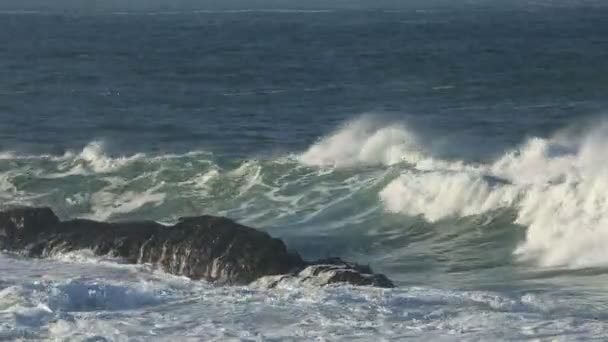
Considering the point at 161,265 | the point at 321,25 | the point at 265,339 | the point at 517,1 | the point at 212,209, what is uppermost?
the point at 517,1

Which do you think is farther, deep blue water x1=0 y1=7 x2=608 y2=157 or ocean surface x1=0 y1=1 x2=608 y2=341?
deep blue water x1=0 y1=7 x2=608 y2=157

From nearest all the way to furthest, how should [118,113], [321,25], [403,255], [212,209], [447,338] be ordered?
[447,338] < [403,255] < [212,209] < [118,113] < [321,25]

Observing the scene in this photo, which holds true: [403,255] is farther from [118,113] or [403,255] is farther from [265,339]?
[118,113]

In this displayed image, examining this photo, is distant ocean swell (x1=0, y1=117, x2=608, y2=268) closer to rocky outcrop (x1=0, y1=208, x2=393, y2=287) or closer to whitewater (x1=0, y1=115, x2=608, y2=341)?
whitewater (x1=0, y1=115, x2=608, y2=341)

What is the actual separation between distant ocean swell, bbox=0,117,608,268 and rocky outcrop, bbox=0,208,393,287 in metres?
3.90

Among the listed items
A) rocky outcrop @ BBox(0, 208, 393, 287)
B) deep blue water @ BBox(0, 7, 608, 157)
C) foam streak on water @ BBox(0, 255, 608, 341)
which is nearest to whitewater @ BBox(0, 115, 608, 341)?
foam streak on water @ BBox(0, 255, 608, 341)

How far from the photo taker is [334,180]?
1151 inches

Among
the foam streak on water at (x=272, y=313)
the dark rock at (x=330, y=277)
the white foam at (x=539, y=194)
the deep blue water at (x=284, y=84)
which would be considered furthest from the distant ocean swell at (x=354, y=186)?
the foam streak on water at (x=272, y=313)

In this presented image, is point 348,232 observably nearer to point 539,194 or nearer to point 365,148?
point 539,194

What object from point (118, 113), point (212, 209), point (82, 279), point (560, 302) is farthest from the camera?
point (118, 113)

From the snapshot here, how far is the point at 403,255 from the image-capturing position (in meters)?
22.8

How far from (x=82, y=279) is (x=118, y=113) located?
984 inches

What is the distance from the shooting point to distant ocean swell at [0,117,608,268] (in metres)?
23.7

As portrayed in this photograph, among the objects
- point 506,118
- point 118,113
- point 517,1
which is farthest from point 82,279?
point 517,1
